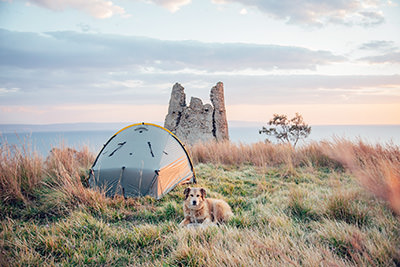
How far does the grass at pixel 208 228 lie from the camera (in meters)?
3.02

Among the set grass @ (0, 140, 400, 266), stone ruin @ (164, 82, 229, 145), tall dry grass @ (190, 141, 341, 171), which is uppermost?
stone ruin @ (164, 82, 229, 145)

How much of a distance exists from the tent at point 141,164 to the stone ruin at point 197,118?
8232mm

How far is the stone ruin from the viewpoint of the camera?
1551cm

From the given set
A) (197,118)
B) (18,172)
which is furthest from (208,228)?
(197,118)

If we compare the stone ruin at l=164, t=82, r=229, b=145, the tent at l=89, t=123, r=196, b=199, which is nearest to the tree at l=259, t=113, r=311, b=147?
the stone ruin at l=164, t=82, r=229, b=145

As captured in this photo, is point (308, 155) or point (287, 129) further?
point (287, 129)

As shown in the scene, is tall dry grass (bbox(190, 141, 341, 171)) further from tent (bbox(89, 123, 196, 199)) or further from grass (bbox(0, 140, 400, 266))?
tent (bbox(89, 123, 196, 199))

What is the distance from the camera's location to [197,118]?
615 inches

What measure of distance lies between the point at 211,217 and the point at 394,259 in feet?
8.10

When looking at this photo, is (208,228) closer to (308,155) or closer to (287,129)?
(308,155)

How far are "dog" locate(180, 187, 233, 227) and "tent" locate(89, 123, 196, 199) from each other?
141cm

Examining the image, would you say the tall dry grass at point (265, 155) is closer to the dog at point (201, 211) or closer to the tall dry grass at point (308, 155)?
the tall dry grass at point (308, 155)

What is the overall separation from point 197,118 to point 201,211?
11.3 meters

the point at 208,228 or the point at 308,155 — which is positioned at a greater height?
the point at 308,155
